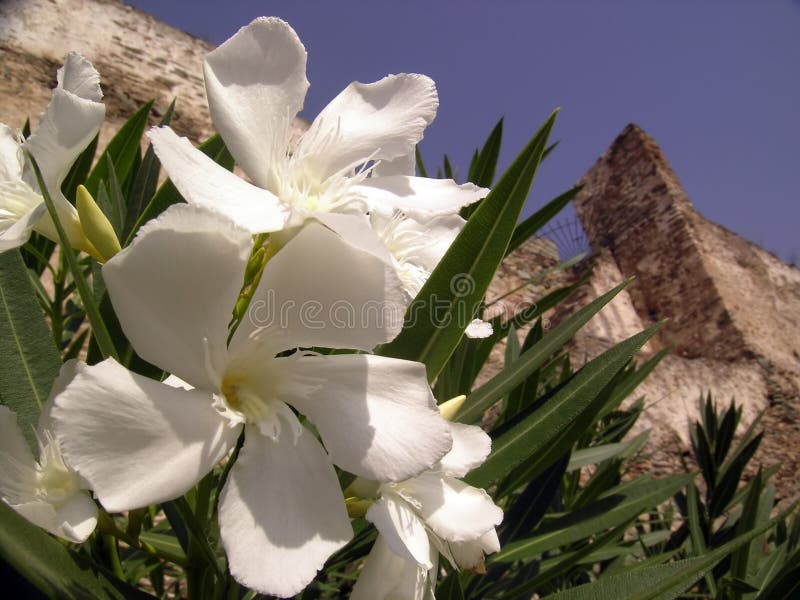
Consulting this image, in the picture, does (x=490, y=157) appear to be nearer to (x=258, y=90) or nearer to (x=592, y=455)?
(x=592, y=455)

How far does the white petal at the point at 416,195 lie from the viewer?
50 centimetres

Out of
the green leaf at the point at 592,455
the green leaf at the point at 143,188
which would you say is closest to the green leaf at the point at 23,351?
the green leaf at the point at 143,188

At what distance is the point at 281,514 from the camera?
38 cm

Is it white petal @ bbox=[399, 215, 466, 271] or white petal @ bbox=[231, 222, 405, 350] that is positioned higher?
white petal @ bbox=[399, 215, 466, 271]

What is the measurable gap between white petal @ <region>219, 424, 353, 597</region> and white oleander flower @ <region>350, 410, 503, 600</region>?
0.19 feet

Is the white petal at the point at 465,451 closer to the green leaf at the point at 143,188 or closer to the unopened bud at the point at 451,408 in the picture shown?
the unopened bud at the point at 451,408

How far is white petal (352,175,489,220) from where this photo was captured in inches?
19.8

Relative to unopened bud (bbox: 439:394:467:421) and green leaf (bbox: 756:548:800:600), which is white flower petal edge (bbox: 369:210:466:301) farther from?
green leaf (bbox: 756:548:800:600)

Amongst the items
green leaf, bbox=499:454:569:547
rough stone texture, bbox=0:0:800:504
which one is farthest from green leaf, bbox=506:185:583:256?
rough stone texture, bbox=0:0:800:504

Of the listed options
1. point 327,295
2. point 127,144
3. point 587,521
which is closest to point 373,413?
point 327,295

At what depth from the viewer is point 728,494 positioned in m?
1.74

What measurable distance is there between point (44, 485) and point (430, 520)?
303 mm

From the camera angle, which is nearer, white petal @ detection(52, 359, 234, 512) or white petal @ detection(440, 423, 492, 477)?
white petal @ detection(52, 359, 234, 512)

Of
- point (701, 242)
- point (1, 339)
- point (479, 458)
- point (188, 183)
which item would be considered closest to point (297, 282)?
point (188, 183)
